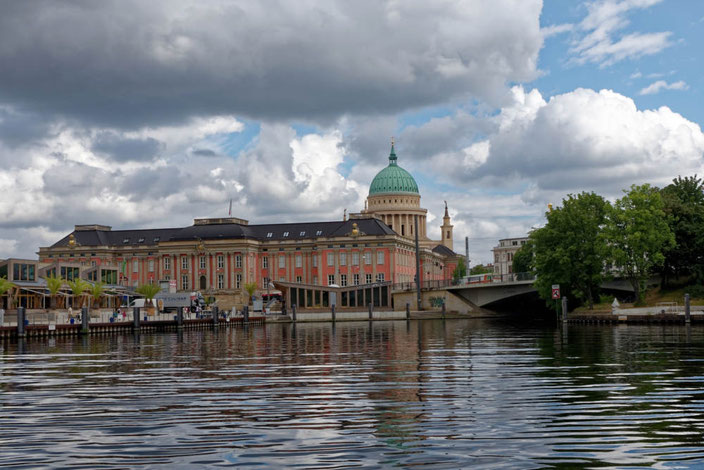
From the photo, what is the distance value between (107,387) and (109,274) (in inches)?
5286

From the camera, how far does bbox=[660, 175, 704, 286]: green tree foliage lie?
290 ft

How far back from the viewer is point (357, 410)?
61.2 feet

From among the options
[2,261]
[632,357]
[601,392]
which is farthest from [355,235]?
[601,392]

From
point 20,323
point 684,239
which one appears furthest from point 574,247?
point 20,323

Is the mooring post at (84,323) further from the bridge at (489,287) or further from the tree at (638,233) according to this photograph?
the bridge at (489,287)

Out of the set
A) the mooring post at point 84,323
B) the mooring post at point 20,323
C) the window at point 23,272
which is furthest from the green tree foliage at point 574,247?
the window at point 23,272

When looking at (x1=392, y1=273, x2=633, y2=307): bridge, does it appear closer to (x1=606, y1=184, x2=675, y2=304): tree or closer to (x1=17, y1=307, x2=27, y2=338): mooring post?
(x1=606, y1=184, x2=675, y2=304): tree

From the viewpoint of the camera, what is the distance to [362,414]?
17984mm

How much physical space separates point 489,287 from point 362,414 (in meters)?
97.6

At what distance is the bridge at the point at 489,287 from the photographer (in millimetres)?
108713

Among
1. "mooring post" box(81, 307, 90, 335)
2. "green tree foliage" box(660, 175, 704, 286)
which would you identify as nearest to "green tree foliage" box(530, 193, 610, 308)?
"green tree foliage" box(660, 175, 704, 286)

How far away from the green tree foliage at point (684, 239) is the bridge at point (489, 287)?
17973 mm

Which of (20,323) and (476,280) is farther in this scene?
(476,280)

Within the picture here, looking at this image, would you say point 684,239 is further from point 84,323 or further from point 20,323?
point 20,323
